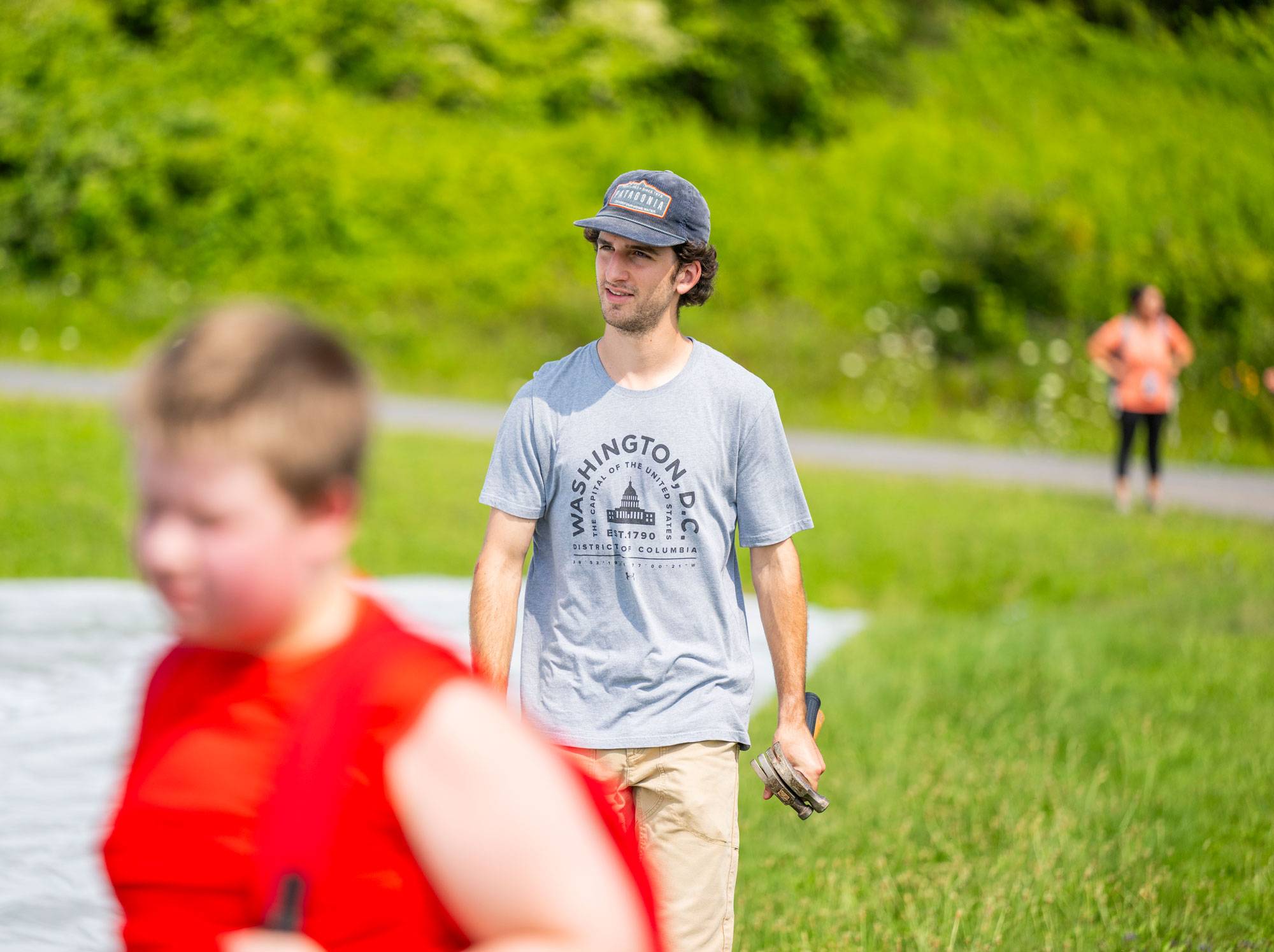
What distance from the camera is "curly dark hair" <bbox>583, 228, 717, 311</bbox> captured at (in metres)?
3.57

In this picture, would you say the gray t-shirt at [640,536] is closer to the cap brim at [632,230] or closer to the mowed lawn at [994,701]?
the cap brim at [632,230]

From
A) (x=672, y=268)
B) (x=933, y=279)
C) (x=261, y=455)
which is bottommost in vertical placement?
(x=261, y=455)

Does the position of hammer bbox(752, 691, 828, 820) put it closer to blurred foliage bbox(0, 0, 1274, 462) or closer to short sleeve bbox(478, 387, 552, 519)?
short sleeve bbox(478, 387, 552, 519)

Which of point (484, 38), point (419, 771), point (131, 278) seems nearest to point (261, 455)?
point (419, 771)

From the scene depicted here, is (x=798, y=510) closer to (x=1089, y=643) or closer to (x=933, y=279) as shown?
(x=1089, y=643)

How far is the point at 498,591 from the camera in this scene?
349 cm

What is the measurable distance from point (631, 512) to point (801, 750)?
27.4 inches

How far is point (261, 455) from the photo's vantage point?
4.51 feet

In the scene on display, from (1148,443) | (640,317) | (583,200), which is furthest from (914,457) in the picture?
(640,317)

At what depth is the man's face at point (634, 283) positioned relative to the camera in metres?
3.47

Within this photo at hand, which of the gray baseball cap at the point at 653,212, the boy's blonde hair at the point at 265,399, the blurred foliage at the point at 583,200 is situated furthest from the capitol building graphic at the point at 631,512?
the blurred foliage at the point at 583,200

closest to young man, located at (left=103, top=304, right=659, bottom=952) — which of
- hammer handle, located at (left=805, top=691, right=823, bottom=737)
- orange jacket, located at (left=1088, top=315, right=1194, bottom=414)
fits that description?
hammer handle, located at (left=805, top=691, right=823, bottom=737)

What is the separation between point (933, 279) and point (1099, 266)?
242 cm

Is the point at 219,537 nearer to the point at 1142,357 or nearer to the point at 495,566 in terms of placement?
the point at 495,566
